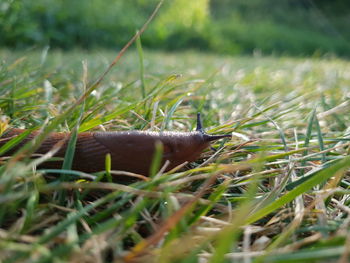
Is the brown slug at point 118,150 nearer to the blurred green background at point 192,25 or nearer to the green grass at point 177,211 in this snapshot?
the green grass at point 177,211

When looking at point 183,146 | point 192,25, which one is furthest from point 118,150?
point 192,25

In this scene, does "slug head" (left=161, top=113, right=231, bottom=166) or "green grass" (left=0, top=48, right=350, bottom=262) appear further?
"slug head" (left=161, top=113, right=231, bottom=166)

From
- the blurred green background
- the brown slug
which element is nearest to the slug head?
the brown slug

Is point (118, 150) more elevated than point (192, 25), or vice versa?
point (192, 25)

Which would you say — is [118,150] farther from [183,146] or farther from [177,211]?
[177,211]

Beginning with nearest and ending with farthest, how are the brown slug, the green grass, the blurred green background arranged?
1. the green grass
2. the brown slug
3. the blurred green background

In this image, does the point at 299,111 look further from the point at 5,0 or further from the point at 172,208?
the point at 5,0

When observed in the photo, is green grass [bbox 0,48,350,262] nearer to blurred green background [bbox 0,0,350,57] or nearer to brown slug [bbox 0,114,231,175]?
brown slug [bbox 0,114,231,175]

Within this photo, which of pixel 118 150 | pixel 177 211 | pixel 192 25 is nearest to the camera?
pixel 177 211

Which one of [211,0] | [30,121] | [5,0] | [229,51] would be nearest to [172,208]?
[30,121]
